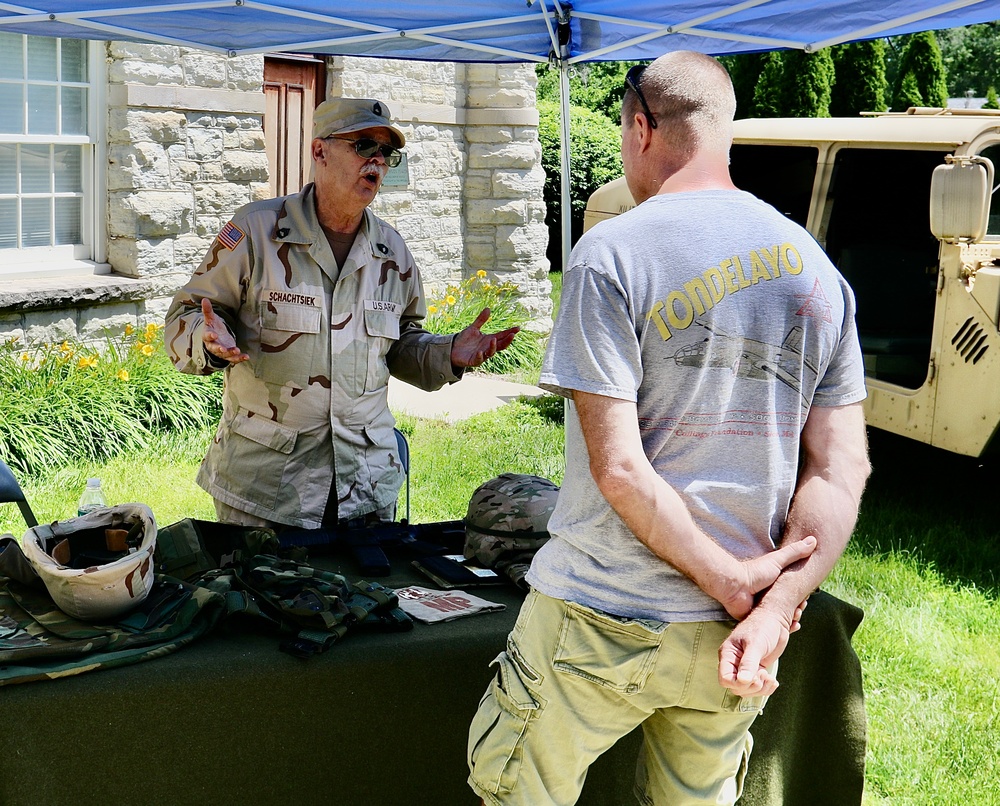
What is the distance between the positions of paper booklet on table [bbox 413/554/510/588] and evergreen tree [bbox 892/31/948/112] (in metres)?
18.1

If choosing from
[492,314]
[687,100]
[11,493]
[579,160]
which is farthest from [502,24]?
[579,160]

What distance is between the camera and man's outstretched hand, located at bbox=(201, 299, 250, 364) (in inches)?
118

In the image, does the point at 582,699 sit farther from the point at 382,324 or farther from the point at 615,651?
the point at 382,324

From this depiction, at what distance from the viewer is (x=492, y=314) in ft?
33.0

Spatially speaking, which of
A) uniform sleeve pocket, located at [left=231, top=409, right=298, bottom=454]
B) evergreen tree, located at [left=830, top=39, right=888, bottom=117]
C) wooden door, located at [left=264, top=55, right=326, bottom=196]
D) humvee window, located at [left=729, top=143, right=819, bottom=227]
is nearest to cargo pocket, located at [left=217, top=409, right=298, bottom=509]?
uniform sleeve pocket, located at [left=231, top=409, right=298, bottom=454]

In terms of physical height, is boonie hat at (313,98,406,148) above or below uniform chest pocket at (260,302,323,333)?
above

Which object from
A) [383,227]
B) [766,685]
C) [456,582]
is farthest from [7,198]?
[766,685]

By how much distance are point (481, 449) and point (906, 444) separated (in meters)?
2.95

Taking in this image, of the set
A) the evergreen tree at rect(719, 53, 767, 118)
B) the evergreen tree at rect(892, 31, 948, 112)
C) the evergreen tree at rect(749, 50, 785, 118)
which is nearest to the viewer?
the evergreen tree at rect(749, 50, 785, 118)

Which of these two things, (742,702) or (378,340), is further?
(378,340)

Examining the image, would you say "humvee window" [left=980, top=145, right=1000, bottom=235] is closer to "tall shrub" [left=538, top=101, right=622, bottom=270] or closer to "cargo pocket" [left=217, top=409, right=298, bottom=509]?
"cargo pocket" [left=217, top=409, right=298, bottom=509]

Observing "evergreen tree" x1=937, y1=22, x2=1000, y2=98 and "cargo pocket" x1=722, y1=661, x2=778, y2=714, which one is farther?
"evergreen tree" x1=937, y1=22, x2=1000, y2=98

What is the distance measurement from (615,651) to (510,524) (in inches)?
42.9

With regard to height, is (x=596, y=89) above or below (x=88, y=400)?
above
